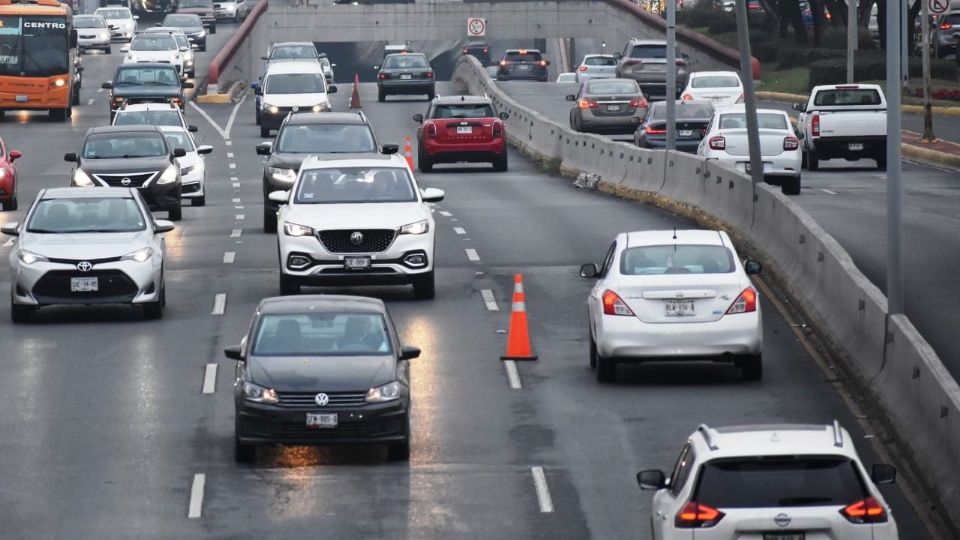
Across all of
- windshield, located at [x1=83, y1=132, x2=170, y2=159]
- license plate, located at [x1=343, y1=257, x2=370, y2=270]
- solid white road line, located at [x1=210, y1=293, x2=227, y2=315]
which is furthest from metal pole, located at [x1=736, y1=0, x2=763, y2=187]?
windshield, located at [x1=83, y1=132, x2=170, y2=159]

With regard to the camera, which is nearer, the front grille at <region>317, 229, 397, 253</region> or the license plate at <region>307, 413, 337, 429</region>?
the license plate at <region>307, 413, 337, 429</region>

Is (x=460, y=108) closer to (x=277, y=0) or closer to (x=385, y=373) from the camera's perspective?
(x=385, y=373)

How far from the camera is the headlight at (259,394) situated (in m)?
16.9

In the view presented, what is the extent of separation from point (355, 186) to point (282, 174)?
21.4 feet

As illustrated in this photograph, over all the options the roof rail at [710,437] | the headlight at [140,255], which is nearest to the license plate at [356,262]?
the headlight at [140,255]

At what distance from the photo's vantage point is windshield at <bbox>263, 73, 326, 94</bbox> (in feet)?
195

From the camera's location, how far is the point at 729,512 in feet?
36.7

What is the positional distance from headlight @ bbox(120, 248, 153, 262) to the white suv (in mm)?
14255

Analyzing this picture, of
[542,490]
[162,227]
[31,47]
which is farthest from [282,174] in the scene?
[31,47]

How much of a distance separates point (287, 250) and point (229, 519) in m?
10.4

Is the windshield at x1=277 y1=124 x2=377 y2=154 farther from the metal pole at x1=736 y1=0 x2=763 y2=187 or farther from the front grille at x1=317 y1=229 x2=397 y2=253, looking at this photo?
the front grille at x1=317 y1=229 x2=397 y2=253

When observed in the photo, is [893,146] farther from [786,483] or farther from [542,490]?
[786,483]

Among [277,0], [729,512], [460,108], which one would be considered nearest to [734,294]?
[729,512]

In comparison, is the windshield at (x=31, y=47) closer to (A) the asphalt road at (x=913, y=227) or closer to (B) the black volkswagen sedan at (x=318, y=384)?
(A) the asphalt road at (x=913, y=227)
